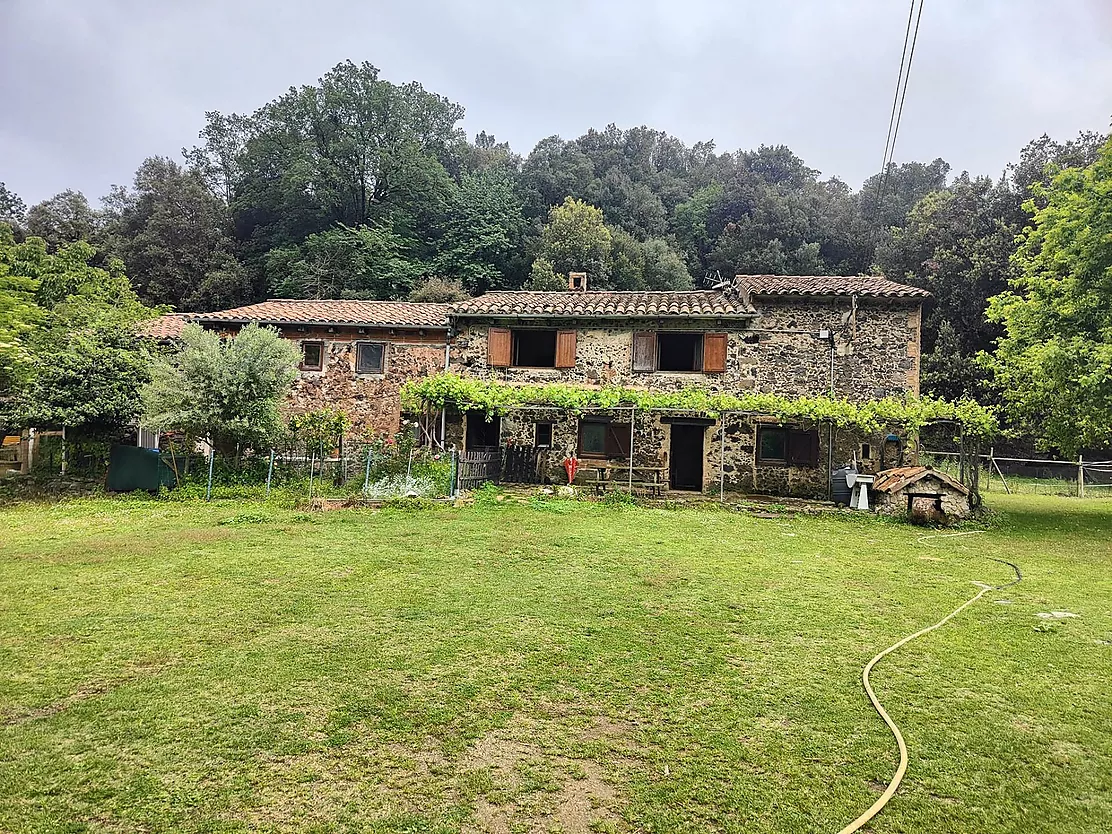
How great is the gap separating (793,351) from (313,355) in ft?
→ 46.3

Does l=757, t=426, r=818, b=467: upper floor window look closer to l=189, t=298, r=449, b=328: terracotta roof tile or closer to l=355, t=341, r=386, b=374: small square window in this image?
l=189, t=298, r=449, b=328: terracotta roof tile

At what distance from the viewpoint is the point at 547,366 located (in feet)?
59.6

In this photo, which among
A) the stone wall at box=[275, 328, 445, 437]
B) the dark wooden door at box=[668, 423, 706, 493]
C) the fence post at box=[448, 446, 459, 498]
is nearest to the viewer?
the fence post at box=[448, 446, 459, 498]

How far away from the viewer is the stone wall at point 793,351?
17219 millimetres

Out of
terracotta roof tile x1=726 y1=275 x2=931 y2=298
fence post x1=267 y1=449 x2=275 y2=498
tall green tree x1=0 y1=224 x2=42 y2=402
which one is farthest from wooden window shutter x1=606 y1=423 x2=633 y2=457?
tall green tree x1=0 y1=224 x2=42 y2=402

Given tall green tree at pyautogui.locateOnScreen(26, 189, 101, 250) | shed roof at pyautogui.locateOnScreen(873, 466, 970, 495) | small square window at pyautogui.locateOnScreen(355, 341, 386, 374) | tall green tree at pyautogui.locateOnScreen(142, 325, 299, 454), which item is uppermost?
tall green tree at pyautogui.locateOnScreen(26, 189, 101, 250)

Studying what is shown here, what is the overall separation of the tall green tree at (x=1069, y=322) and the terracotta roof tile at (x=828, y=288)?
265cm

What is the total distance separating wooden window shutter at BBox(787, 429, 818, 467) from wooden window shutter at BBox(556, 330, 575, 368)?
641 cm

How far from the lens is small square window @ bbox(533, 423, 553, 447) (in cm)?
1767

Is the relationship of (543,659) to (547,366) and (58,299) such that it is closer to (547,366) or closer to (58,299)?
(547,366)

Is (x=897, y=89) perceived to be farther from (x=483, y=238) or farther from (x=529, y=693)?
(x=483, y=238)

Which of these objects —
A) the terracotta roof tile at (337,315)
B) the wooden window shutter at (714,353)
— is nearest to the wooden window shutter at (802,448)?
the wooden window shutter at (714,353)

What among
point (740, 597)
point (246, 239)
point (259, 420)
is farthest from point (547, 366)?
point (246, 239)

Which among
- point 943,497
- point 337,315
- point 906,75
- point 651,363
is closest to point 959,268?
point 651,363
